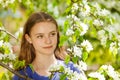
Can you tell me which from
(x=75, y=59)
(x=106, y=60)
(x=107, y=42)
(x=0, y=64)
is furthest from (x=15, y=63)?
(x=106, y=60)

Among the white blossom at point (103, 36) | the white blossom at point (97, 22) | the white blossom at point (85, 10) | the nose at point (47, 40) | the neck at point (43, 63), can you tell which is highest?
the white blossom at point (85, 10)

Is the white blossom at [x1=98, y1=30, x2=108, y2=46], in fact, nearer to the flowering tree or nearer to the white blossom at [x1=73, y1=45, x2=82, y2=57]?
the flowering tree

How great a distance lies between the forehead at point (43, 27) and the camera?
3.09 m

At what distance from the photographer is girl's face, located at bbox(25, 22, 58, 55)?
3035mm

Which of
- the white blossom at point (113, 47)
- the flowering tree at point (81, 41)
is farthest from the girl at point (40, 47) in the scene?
the white blossom at point (113, 47)

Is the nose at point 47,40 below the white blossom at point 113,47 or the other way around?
below

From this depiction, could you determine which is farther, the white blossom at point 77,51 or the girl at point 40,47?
the girl at point 40,47

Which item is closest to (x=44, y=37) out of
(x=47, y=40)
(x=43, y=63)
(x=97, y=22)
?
(x=47, y=40)

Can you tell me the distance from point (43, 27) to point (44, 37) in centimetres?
10

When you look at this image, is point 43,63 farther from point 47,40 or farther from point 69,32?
point 69,32

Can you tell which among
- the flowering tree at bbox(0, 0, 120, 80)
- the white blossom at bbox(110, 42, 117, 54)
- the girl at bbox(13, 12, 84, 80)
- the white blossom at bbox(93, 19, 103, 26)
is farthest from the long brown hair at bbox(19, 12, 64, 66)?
the white blossom at bbox(110, 42, 117, 54)

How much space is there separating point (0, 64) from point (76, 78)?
0.44 m

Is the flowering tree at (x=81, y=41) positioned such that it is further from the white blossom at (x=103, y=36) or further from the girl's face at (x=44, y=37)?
the girl's face at (x=44, y=37)

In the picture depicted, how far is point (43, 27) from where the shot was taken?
3.11 m
